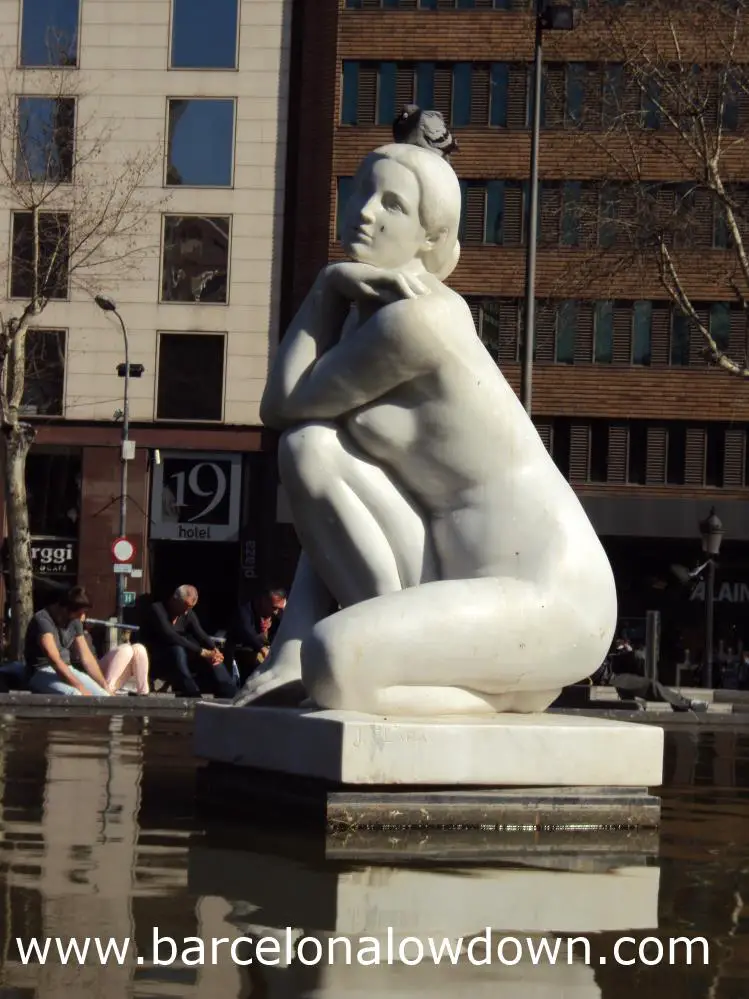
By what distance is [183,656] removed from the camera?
17781 millimetres

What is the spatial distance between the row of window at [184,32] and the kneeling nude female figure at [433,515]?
42.5m

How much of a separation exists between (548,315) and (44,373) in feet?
40.9

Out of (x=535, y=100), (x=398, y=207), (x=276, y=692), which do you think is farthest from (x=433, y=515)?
(x=535, y=100)

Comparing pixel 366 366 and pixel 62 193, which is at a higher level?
pixel 62 193

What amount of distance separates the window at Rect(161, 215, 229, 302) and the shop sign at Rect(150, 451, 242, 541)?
161 inches

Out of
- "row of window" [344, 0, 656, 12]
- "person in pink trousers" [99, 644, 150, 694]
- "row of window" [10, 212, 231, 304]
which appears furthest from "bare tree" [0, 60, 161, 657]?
"person in pink trousers" [99, 644, 150, 694]

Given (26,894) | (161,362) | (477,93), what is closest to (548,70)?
(477,93)

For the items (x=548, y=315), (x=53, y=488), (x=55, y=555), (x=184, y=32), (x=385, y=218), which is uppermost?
(x=184, y=32)

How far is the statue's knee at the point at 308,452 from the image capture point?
18.1 ft

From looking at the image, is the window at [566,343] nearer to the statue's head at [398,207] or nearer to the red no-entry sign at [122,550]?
the red no-entry sign at [122,550]

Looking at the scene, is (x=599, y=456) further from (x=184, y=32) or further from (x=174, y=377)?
(x=184, y=32)

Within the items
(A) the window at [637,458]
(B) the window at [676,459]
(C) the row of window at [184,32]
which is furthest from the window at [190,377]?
(B) the window at [676,459]

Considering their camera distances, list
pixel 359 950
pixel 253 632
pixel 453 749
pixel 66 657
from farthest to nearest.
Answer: pixel 253 632 < pixel 66 657 < pixel 453 749 < pixel 359 950

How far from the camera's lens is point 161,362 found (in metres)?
46.5
